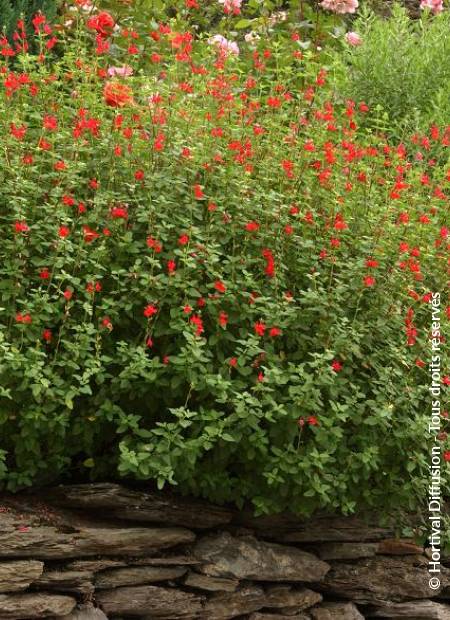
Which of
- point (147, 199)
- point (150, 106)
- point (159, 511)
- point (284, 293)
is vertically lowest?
point (159, 511)

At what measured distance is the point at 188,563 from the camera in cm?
425

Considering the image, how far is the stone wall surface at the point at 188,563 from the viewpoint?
154 inches

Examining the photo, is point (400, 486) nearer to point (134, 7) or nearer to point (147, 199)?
point (147, 199)

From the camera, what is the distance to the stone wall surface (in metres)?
3.91

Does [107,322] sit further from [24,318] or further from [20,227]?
[20,227]

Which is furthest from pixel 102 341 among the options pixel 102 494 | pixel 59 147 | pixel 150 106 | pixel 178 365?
pixel 150 106

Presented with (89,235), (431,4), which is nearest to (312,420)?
(89,235)

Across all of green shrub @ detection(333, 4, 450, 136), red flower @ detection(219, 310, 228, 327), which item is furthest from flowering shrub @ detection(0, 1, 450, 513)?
green shrub @ detection(333, 4, 450, 136)

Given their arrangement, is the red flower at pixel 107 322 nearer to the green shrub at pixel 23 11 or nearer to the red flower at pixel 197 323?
the red flower at pixel 197 323

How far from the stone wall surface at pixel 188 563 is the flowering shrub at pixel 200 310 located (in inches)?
7.0

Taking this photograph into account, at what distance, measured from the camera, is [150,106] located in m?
4.78

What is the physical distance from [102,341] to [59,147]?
91cm

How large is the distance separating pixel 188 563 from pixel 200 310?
3.46 feet

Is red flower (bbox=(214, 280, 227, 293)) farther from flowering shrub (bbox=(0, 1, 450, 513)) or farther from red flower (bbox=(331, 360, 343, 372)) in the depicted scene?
red flower (bbox=(331, 360, 343, 372))
